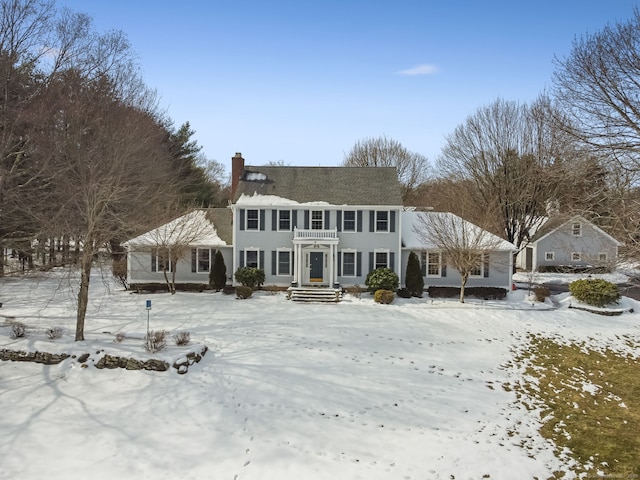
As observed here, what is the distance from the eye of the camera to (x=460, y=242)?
23266mm

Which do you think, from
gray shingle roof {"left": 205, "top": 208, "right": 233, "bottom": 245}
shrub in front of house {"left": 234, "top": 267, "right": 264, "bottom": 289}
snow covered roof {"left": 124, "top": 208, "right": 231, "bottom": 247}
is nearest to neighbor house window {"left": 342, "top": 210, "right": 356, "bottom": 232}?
shrub in front of house {"left": 234, "top": 267, "right": 264, "bottom": 289}

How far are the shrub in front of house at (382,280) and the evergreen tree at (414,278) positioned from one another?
3.06 ft

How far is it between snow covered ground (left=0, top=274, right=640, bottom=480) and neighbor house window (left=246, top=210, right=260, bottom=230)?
8.54 m

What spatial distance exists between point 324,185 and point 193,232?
864 centimetres

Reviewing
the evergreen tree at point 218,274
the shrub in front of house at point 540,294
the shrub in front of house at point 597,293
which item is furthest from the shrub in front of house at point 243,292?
the shrub in front of house at point 597,293

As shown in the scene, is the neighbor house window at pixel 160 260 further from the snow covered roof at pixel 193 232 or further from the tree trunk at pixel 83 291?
the tree trunk at pixel 83 291

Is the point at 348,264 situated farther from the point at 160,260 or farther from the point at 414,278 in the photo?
the point at 160,260

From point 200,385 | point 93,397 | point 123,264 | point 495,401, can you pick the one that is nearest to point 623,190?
point 495,401

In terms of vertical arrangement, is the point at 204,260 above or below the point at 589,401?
above

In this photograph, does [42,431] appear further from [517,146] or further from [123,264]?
[517,146]

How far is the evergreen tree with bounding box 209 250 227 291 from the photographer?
25.7 meters

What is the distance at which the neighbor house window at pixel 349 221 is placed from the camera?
1043 inches

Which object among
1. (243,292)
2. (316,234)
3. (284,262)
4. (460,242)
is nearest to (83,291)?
(243,292)

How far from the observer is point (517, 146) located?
107 ft
